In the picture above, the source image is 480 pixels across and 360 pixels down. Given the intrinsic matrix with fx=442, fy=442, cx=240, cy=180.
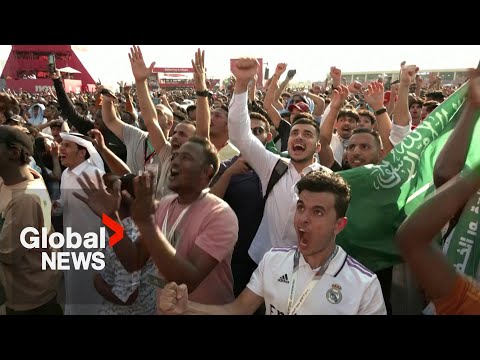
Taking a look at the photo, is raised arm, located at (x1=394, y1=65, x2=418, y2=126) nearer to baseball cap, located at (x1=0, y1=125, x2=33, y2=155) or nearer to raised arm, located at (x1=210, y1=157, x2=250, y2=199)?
raised arm, located at (x1=210, y1=157, x2=250, y2=199)

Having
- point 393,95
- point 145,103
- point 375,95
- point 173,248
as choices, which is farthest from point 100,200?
point 393,95

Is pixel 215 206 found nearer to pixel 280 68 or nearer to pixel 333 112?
pixel 333 112

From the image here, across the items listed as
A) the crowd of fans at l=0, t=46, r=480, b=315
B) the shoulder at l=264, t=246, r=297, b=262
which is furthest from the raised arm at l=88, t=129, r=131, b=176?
the shoulder at l=264, t=246, r=297, b=262

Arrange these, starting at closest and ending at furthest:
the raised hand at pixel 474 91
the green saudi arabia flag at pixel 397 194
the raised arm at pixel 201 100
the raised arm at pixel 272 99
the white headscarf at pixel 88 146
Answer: the raised hand at pixel 474 91
the green saudi arabia flag at pixel 397 194
the white headscarf at pixel 88 146
the raised arm at pixel 201 100
the raised arm at pixel 272 99

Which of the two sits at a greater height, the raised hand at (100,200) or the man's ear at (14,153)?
the man's ear at (14,153)

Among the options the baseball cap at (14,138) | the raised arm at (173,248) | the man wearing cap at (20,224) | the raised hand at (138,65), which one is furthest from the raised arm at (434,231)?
the raised hand at (138,65)

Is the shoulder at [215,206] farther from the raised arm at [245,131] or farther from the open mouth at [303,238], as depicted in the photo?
the raised arm at [245,131]

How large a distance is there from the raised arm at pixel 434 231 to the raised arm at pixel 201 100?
7.47 ft

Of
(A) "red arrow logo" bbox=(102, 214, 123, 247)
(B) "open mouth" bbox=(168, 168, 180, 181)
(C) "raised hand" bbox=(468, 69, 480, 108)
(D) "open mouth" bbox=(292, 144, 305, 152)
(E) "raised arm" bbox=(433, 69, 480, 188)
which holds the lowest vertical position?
(A) "red arrow logo" bbox=(102, 214, 123, 247)

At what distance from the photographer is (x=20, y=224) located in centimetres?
249

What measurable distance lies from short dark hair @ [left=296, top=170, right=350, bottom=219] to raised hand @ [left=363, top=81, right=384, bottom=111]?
233cm

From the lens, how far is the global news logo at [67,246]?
8.04 ft

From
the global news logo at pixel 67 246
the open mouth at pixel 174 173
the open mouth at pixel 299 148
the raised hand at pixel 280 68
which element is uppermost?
the raised hand at pixel 280 68

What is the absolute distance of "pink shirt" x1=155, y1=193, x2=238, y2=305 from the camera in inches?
85.4
